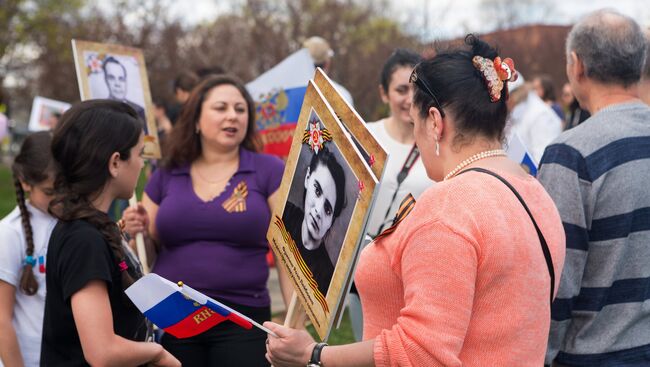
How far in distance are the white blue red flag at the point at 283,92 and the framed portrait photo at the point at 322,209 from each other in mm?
3629

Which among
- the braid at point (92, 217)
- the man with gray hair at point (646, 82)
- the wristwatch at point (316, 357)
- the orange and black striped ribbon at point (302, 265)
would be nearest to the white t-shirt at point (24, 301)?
the braid at point (92, 217)

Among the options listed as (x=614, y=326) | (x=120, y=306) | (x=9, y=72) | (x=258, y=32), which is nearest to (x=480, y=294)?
(x=614, y=326)

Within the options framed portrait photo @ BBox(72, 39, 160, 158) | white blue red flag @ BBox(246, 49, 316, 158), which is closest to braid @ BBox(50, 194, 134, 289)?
framed portrait photo @ BBox(72, 39, 160, 158)

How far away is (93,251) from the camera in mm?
2580

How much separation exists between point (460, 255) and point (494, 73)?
1.92ft

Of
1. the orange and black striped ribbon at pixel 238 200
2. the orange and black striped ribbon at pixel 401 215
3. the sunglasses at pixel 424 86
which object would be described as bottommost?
the orange and black striped ribbon at pixel 238 200

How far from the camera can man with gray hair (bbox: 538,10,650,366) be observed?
2646 millimetres

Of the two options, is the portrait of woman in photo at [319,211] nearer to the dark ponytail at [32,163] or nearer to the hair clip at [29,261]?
the hair clip at [29,261]

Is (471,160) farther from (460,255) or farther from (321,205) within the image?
(321,205)

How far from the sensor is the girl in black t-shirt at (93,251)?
8.32 feet

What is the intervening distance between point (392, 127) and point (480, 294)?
2.79 m

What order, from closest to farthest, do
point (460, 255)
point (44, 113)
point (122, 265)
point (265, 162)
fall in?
point (460, 255), point (122, 265), point (265, 162), point (44, 113)

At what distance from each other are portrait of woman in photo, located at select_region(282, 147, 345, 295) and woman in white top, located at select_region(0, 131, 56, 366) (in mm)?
1468

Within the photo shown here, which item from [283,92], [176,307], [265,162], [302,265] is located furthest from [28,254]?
[283,92]
